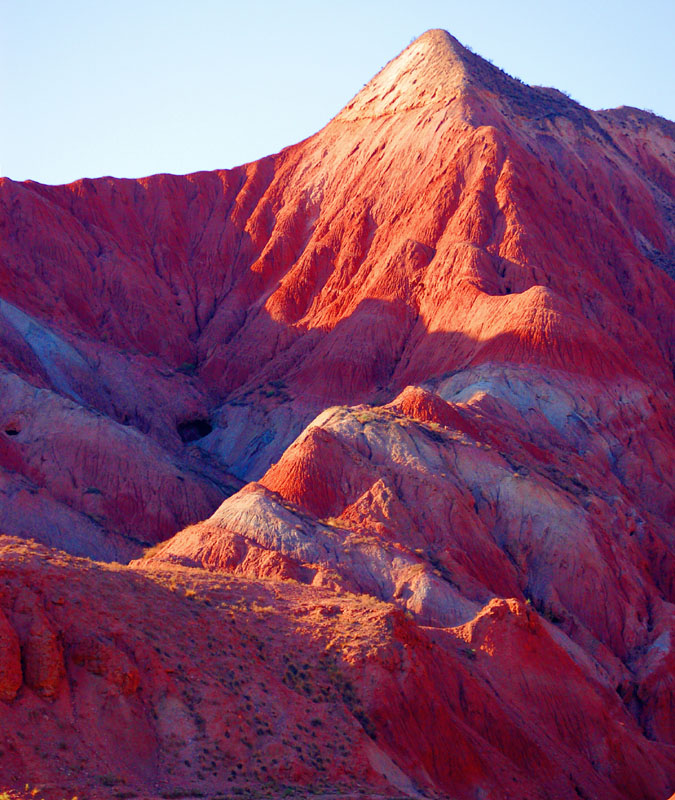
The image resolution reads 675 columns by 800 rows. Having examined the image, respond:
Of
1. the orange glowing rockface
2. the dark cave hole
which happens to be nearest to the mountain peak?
the orange glowing rockface

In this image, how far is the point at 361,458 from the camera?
131 ft

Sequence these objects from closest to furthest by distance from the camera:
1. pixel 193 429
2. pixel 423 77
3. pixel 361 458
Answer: pixel 361 458, pixel 193 429, pixel 423 77

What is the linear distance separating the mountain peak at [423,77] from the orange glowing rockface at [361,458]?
0.31m

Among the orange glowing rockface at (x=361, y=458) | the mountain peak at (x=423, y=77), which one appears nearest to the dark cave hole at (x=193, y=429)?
the orange glowing rockface at (x=361, y=458)

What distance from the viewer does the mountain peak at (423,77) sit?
75.7 m

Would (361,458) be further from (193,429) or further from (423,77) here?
(423,77)

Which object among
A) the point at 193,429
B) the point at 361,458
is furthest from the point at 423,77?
the point at 361,458

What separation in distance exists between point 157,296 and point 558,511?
4143 cm

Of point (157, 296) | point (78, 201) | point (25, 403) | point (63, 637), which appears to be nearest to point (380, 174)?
point (157, 296)

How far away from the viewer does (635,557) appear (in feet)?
143

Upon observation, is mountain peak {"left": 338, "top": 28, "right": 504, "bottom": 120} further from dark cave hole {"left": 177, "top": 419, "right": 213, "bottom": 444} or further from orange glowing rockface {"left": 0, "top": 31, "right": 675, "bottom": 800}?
dark cave hole {"left": 177, "top": 419, "right": 213, "bottom": 444}

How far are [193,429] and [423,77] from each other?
2943 centimetres

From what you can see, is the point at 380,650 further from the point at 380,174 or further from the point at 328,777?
the point at 380,174

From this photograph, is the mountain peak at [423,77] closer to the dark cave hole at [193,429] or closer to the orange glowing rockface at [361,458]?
the orange glowing rockface at [361,458]
